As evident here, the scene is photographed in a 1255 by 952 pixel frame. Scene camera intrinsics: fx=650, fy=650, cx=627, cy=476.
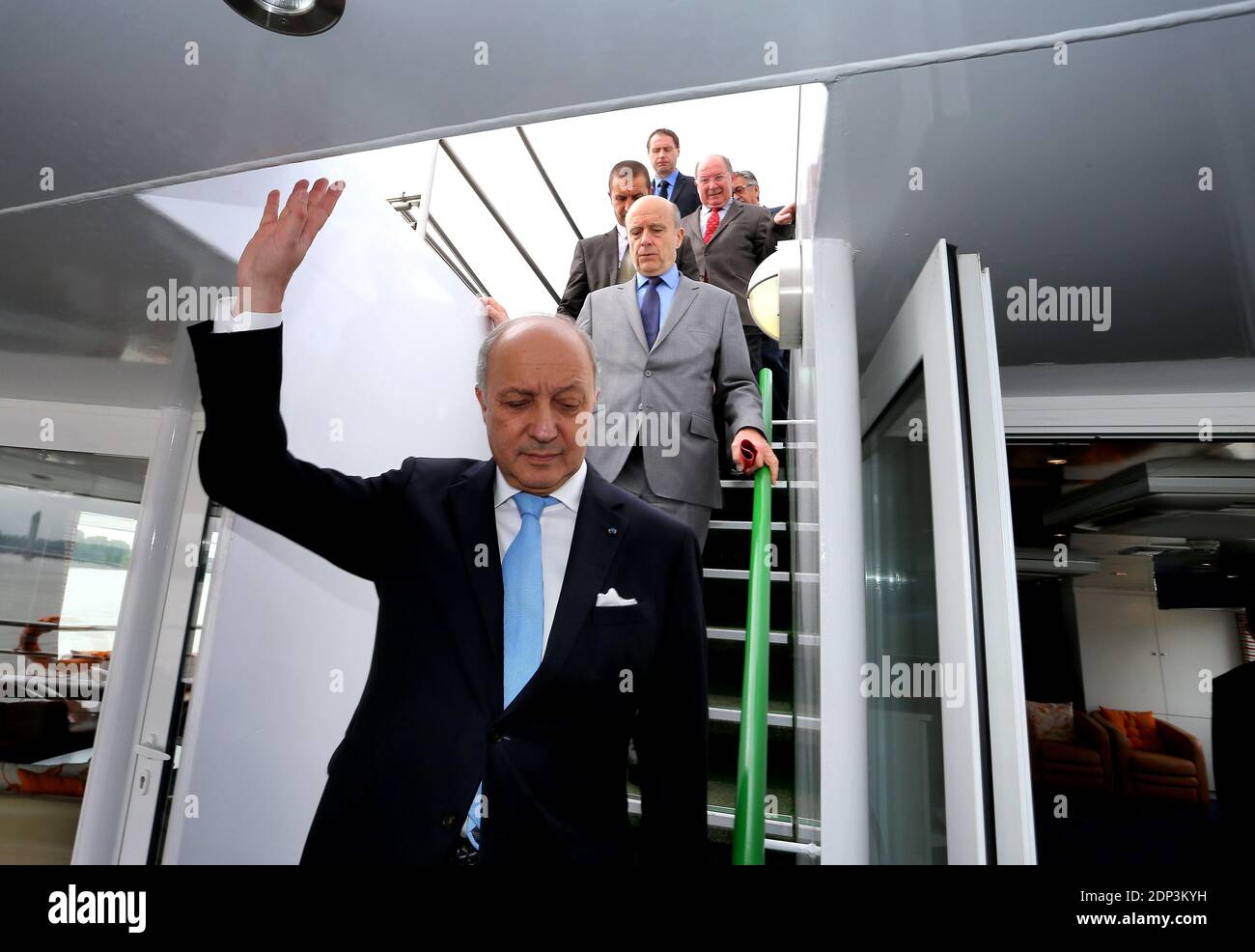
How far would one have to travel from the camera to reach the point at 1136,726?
6.17 meters

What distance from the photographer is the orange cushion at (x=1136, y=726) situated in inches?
239

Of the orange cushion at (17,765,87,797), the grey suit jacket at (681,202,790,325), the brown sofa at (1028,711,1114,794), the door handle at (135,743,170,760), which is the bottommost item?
the brown sofa at (1028,711,1114,794)

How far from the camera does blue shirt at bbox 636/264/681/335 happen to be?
6.76 ft

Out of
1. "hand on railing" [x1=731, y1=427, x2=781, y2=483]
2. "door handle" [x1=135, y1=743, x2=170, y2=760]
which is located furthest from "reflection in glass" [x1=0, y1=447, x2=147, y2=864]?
"hand on railing" [x1=731, y1=427, x2=781, y2=483]

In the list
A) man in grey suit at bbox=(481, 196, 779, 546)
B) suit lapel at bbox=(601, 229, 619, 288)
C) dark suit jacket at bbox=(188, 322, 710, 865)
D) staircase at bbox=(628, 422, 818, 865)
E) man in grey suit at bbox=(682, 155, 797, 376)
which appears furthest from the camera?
man in grey suit at bbox=(682, 155, 797, 376)

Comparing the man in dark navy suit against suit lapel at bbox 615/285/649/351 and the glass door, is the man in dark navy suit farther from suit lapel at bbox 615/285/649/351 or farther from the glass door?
suit lapel at bbox 615/285/649/351

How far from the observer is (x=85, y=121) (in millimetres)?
1092

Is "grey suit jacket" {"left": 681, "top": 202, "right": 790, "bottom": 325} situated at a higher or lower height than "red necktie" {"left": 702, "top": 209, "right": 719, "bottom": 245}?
lower

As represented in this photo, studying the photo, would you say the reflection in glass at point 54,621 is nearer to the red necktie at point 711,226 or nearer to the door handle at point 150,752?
the door handle at point 150,752

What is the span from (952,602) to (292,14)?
3.82ft

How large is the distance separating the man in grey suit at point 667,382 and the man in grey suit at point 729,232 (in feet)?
1.46

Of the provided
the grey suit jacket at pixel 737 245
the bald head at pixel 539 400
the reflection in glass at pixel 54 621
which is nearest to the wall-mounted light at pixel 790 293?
the bald head at pixel 539 400

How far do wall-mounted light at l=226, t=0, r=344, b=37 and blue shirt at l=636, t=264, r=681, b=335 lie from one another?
127 centimetres
